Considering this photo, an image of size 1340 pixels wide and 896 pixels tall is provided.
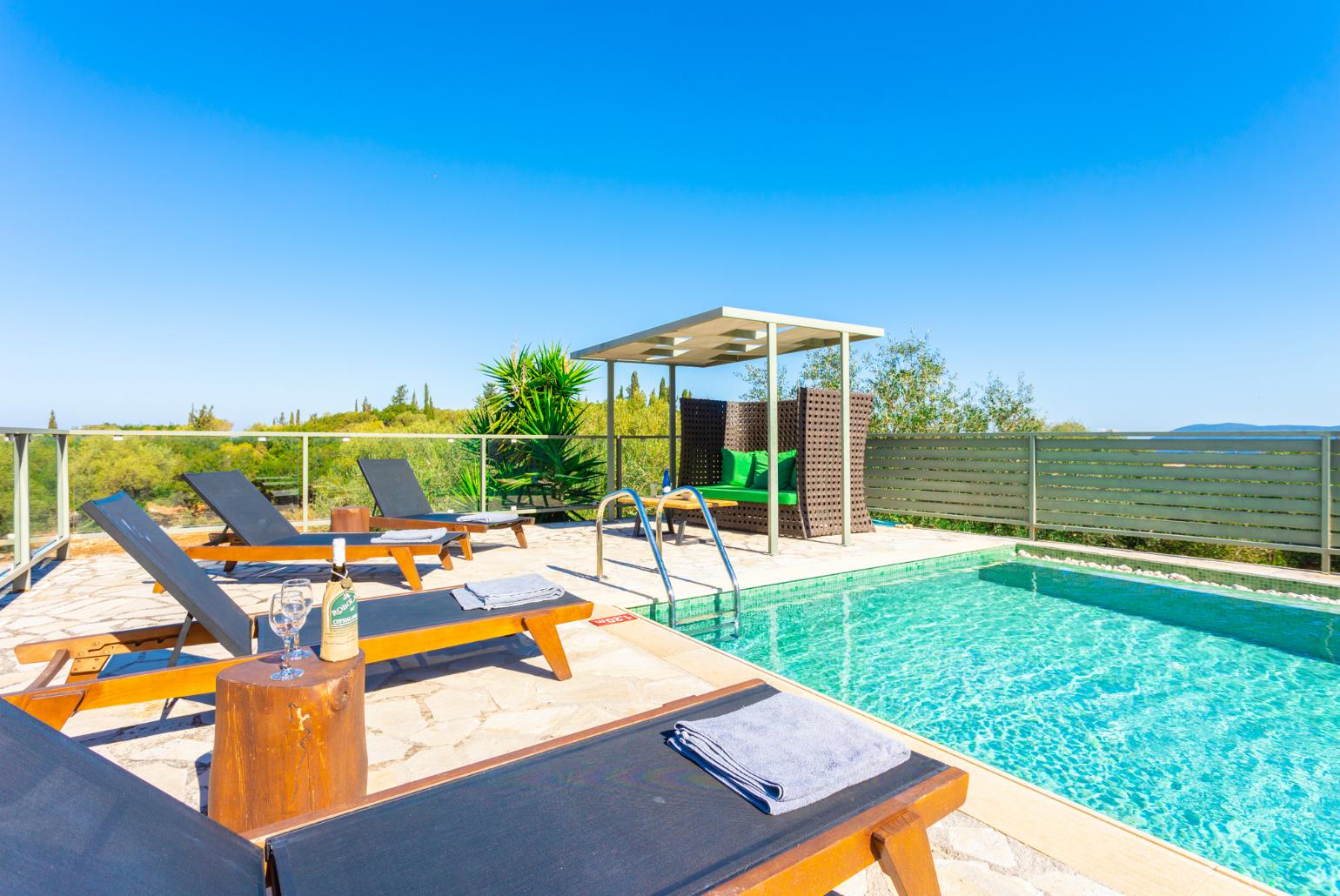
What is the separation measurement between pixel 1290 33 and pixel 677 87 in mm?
8325

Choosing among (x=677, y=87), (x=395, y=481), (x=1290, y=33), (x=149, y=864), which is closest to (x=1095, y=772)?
(x=149, y=864)

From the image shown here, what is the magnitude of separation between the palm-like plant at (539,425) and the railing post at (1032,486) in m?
5.48

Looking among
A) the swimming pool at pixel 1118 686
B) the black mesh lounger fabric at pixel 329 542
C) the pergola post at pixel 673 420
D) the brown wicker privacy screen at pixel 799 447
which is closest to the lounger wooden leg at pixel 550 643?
the swimming pool at pixel 1118 686

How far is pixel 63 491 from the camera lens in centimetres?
571

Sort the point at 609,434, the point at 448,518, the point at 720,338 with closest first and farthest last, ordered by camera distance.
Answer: the point at 448,518, the point at 720,338, the point at 609,434

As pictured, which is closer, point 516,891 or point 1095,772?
point 516,891

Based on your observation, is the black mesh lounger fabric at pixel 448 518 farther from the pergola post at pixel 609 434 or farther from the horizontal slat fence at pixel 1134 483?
the horizontal slat fence at pixel 1134 483

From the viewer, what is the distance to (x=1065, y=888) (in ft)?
5.07

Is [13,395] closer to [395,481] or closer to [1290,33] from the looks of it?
[395,481]

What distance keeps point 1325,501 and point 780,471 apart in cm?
491

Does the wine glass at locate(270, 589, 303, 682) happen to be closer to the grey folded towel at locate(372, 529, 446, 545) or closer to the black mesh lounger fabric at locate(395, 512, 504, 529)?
the grey folded towel at locate(372, 529, 446, 545)

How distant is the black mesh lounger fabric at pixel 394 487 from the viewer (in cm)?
629

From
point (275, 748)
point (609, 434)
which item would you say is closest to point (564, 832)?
point (275, 748)

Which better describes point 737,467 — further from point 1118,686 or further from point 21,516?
point 21,516
